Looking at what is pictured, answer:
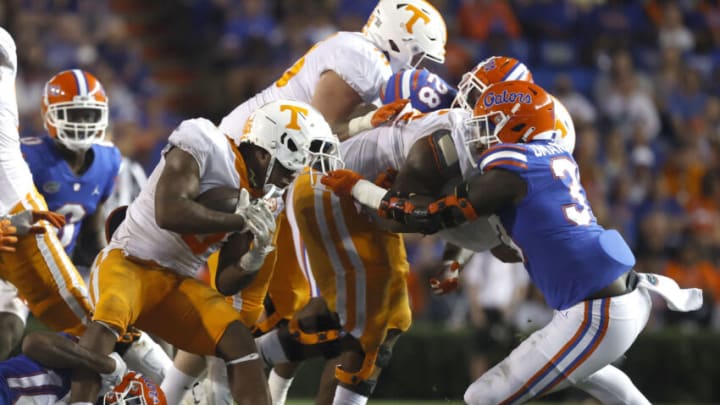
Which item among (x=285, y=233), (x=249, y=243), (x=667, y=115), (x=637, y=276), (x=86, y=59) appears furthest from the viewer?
(x=667, y=115)

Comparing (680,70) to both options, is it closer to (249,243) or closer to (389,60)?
(389,60)

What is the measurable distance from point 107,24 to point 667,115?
6392 mm

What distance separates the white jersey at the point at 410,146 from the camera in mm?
6000

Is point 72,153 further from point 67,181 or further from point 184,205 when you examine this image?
point 184,205

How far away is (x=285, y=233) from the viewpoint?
278 inches

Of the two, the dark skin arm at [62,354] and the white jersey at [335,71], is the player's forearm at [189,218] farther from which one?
the white jersey at [335,71]

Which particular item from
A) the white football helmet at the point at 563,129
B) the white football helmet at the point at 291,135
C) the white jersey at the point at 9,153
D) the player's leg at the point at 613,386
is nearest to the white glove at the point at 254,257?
the white football helmet at the point at 291,135

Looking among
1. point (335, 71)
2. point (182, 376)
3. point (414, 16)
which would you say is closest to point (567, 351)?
point (182, 376)

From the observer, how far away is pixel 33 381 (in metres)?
5.69

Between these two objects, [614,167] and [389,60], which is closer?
[389,60]

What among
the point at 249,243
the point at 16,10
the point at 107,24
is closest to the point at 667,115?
the point at 107,24

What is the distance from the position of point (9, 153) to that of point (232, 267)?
1.44 metres

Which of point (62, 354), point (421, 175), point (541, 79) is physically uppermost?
point (421, 175)

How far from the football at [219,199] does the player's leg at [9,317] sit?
1.75m
